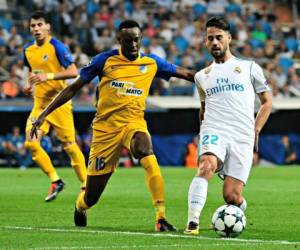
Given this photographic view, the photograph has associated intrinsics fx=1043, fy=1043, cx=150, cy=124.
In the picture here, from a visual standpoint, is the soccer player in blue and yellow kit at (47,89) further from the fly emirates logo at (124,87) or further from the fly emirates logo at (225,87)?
the fly emirates logo at (225,87)

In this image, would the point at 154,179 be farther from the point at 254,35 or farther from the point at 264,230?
the point at 254,35

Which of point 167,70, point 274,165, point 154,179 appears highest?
point 167,70

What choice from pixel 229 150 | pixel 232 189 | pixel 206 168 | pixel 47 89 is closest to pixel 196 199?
pixel 206 168

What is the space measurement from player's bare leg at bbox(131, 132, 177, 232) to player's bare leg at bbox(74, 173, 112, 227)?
0.57 metres

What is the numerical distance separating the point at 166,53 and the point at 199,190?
81.1 ft

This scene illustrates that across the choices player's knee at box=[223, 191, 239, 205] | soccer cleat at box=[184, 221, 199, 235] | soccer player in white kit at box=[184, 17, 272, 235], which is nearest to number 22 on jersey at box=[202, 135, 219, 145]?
soccer player in white kit at box=[184, 17, 272, 235]

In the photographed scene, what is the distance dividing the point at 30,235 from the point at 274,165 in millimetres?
22773

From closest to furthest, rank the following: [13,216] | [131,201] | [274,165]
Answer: [13,216]
[131,201]
[274,165]

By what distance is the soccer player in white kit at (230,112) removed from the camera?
11.1 m

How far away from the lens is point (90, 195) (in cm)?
1223

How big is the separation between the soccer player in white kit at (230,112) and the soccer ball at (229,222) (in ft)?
1.80

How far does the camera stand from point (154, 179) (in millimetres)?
11680

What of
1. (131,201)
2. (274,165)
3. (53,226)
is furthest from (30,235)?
(274,165)

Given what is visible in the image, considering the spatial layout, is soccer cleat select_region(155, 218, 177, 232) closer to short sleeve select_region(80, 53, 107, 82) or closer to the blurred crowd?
short sleeve select_region(80, 53, 107, 82)
